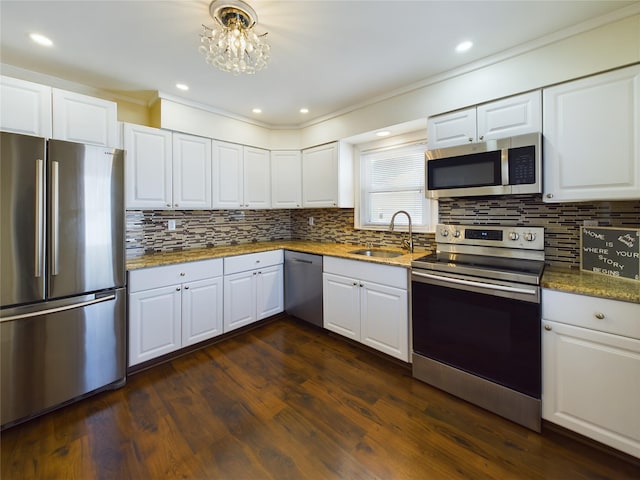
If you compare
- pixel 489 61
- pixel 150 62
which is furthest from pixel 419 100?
pixel 150 62

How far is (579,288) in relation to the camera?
1.48 m

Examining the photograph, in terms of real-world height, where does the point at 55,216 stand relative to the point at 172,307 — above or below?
above

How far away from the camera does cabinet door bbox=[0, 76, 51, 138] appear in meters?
1.78

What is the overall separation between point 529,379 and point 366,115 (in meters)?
2.54

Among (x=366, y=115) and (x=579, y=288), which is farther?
(x=366, y=115)

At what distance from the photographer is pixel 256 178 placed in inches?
135

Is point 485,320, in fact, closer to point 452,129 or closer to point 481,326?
point 481,326

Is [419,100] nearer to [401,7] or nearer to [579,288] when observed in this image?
[401,7]

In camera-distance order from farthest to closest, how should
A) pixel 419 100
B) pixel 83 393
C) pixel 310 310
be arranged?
pixel 310 310 < pixel 419 100 < pixel 83 393

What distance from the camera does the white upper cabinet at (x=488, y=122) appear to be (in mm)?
1870

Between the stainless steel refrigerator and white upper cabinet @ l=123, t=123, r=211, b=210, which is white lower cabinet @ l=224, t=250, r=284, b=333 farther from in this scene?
the stainless steel refrigerator

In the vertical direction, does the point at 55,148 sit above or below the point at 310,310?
above

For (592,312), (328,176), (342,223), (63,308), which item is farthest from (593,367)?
(63,308)

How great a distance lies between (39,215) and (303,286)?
2.24m
